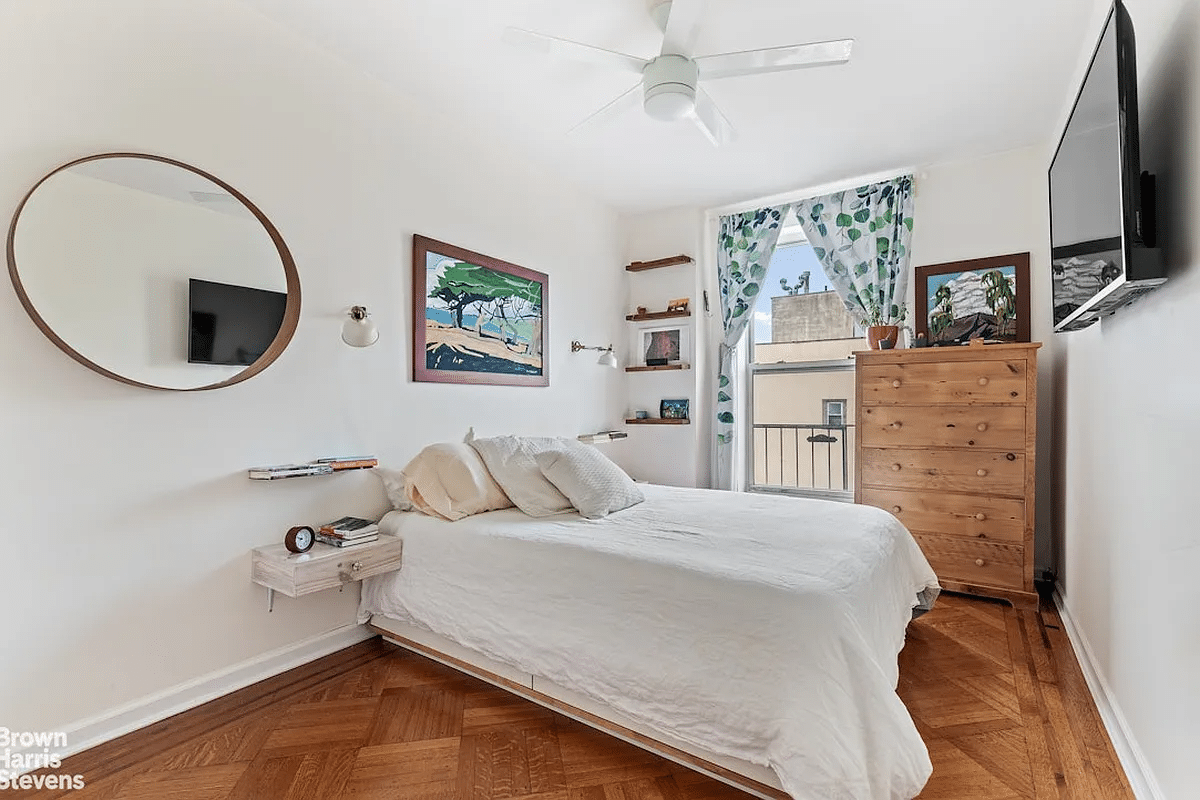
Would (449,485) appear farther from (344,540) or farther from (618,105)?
(618,105)

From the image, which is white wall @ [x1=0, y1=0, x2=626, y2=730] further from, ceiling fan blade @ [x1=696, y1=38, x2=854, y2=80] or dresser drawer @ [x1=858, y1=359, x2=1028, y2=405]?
dresser drawer @ [x1=858, y1=359, x2=1028, y2=405]

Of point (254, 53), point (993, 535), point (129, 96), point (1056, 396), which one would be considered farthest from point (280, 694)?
point (1056, 396)

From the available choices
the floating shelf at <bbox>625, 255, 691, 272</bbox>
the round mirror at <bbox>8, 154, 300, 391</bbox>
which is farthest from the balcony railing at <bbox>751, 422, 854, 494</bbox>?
the round mirror at <bbox>8, 154, 300, 391</bbox>

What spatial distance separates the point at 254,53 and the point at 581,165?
1.83 meters

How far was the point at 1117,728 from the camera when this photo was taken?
1691mm

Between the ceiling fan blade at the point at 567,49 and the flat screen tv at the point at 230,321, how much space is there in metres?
1.31

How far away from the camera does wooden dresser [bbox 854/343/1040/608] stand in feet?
9.39

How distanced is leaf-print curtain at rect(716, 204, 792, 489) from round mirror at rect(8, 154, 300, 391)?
2.86m


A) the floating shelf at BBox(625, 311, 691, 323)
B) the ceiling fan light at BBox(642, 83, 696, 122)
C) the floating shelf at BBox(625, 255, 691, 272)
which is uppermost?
the ceiling fan light at BBox(642, 83, 696, 122)

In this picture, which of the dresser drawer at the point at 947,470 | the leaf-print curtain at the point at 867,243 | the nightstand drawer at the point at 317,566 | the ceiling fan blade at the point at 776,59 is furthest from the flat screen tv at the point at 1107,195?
the nightstand drawer at the point at 317,566

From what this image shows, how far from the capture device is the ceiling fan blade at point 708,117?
229 centimetres

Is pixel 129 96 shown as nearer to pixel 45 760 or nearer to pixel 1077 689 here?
pixel 45 760

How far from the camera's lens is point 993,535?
291 centimetres

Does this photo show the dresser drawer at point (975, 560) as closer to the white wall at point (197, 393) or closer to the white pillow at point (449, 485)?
the white pillow at point (449, 485)
